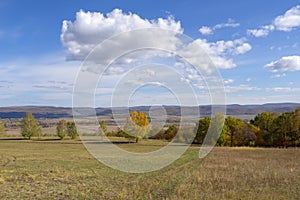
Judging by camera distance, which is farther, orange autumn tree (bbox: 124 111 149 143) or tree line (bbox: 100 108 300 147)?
orange autumn tree (bbox: 124 111 149 143)

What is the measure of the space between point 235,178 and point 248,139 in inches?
2372

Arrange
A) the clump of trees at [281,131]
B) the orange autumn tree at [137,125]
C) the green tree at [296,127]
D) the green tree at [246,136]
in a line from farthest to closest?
the green tree at [246,136] < the orange autumn tree at [137,125] < the clump of trees at [281,131] < the green tree at [296,127]

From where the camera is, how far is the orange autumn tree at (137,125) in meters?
74.1

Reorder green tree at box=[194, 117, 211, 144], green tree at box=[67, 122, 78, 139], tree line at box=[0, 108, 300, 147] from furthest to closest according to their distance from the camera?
green tree at box=[67, 122, 78, 139] < green tree at box=[194, 117, 211, 144] < tree line at box=[0, 108, 300, 147]

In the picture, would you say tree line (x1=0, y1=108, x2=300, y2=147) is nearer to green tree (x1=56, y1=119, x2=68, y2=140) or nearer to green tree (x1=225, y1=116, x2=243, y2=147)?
green tree (x1=225, y1=116, x2=243, y2=147)

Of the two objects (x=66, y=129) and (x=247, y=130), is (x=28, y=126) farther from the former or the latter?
(x=247, y=130)

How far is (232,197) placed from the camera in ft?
47.4

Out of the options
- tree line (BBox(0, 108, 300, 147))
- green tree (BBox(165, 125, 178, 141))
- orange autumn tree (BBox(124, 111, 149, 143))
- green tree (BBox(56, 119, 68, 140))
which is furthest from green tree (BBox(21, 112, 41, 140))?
green tree (BBox(165, 125, 178, 141))

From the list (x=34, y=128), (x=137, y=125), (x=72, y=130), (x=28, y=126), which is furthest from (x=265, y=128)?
(x=28, y=126)

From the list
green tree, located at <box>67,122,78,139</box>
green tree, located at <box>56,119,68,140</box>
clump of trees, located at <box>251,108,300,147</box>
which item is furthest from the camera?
green tree, located at <box>67,122,78,139</box>

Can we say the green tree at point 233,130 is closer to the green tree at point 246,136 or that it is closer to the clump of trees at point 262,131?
the clump of trees at point 262,131

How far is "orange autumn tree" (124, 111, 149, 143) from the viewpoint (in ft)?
243

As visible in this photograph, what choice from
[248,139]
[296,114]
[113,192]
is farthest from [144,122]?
[113,192]

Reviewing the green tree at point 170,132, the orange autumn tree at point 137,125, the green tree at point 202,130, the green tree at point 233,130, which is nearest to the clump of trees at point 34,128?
the orange autumn tree at point 137,125
